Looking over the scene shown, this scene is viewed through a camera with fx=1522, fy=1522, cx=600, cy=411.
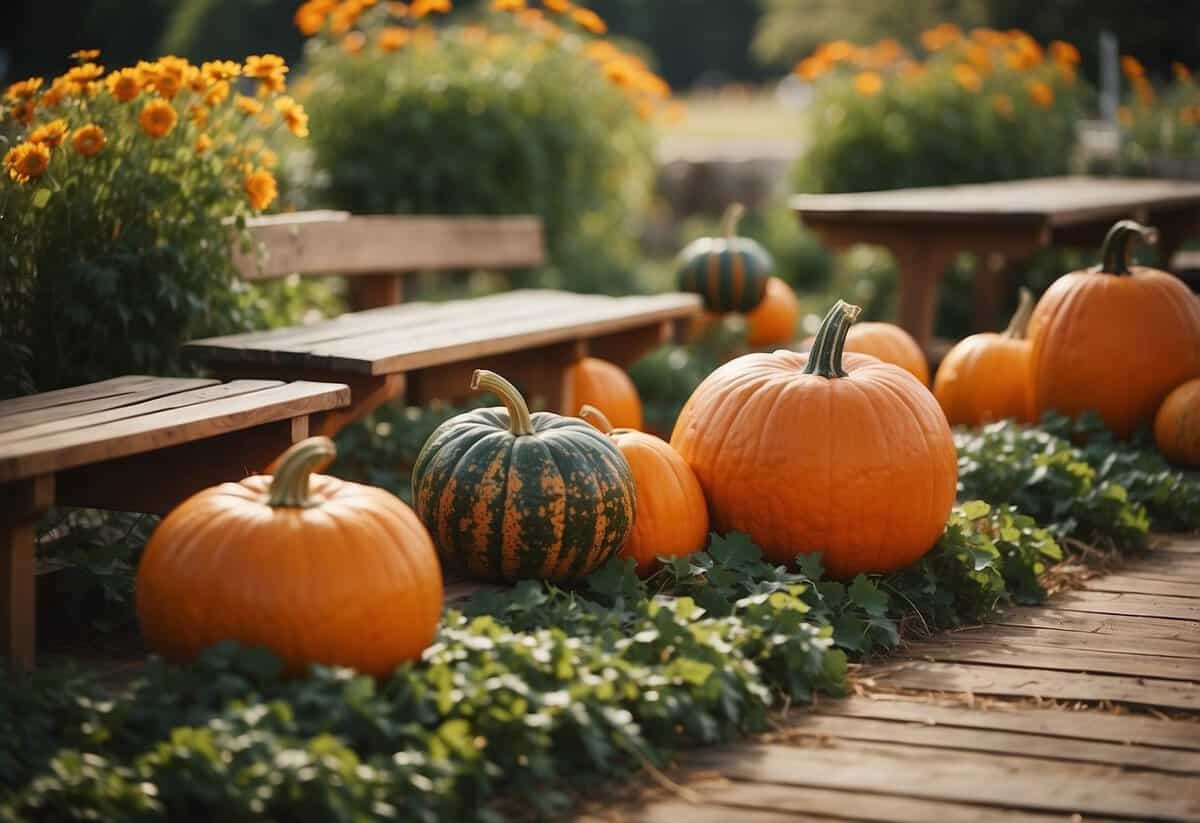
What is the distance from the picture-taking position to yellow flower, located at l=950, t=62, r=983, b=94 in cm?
850

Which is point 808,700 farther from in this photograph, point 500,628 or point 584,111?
point 584,111

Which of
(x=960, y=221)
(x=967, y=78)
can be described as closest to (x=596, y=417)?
(x=960, y=221)

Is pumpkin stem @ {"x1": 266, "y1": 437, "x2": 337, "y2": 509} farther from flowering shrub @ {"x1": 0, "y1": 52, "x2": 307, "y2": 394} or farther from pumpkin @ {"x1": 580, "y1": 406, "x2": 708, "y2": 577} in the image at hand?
flowering shrub @ {"x1": 0, "y1": 52, "x2": 307, "y2": 394}

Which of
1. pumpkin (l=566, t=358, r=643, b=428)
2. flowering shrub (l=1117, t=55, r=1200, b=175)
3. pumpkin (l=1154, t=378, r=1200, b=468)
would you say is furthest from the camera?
flowering shrub (l=1117, t=55, r=1200, b=175)

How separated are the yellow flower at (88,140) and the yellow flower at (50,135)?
0.05 meters

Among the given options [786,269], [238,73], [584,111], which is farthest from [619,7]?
[238,73]

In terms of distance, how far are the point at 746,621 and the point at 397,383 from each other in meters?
1.39

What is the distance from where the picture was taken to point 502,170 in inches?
315

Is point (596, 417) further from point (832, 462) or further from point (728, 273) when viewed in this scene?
point (728, 273)

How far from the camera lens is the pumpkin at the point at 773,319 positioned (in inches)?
294

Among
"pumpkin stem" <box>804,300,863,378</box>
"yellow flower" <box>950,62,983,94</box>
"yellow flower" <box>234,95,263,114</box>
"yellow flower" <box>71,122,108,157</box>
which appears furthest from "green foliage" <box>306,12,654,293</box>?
"pumpkin stem" <box>804,300,863,378</box>

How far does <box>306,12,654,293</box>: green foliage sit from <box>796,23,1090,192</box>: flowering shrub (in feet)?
3.88

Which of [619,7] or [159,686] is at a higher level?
[619,7]

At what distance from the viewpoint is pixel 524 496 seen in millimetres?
3424
